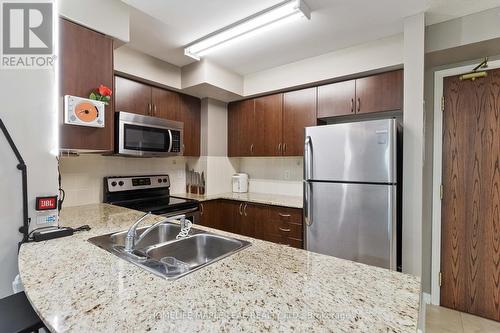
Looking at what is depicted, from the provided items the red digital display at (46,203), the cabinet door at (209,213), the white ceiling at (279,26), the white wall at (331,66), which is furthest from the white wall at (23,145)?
the white wall at (331,66)

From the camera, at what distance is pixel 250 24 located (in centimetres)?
192

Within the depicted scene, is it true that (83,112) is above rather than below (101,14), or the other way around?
below

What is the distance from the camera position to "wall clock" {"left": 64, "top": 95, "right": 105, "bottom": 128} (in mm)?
1527

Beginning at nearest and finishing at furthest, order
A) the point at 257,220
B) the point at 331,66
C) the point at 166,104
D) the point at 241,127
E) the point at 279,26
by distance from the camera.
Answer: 1. the point at 279,26
2. the point at 331,66
3. the point at 257,220
4. the point at 166,104
5. the point at 241,127

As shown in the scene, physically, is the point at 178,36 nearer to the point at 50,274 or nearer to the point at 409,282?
the point at 50,274

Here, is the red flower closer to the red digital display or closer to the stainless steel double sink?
the red digital display

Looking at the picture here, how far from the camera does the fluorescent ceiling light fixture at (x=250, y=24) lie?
67.1 inches

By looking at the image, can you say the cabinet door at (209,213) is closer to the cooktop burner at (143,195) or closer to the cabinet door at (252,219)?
the cooktop burner at (143,195)

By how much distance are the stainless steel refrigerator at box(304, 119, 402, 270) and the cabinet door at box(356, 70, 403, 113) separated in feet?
1.02

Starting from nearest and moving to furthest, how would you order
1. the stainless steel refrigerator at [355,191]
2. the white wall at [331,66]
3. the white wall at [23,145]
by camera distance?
the white wall at [23,145] < the stainless steel refrigerator at [355,191] < the white wall at [331,66]

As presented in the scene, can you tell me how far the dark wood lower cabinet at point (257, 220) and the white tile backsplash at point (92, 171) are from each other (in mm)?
872

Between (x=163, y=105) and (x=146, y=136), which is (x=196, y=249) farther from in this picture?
(x=163, y=105)

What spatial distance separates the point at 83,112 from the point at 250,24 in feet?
4.51

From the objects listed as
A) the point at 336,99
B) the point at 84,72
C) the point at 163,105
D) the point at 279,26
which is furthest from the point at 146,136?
the point at 336,99
